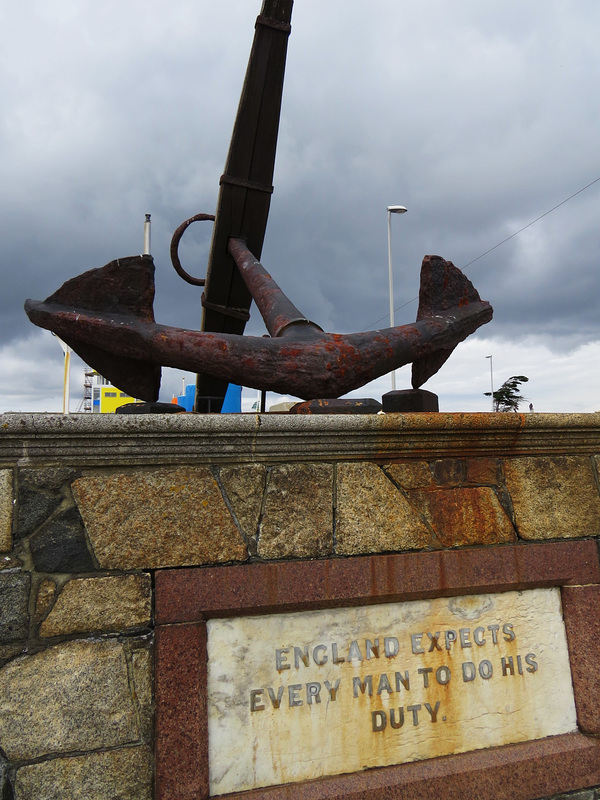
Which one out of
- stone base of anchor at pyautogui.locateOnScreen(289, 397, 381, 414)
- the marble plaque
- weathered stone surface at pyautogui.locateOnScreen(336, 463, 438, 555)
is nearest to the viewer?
the marble plaque

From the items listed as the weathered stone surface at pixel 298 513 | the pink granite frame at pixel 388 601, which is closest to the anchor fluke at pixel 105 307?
the weathered stone surface at pixel 298 513

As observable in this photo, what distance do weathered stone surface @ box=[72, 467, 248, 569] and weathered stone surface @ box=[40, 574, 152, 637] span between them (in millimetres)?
57

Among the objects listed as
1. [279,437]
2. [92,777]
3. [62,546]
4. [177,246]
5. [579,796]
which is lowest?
[579,796]

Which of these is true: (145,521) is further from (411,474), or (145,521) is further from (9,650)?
(411,474)

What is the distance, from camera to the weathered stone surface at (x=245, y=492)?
5.77 ft

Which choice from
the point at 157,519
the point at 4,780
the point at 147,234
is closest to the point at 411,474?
the point at 157,519

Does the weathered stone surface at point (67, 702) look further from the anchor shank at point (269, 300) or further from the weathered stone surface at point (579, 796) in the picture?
the weathered stone surface at point (579, 796)

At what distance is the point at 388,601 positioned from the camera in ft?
6.17

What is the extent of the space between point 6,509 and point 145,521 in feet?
1.32

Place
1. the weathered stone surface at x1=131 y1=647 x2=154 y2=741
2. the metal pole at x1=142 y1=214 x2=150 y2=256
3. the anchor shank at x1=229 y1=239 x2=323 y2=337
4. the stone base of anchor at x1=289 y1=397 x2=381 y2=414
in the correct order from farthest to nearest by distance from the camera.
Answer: the metal pole at x1=142 y1=214 x2=150 y2=256
the anchor shank at x1=229 y1=239 x2=323 y2=337
the stone base of anchor at x1=289 y1=397 x2=381 y2=414
the weathered stone surface at x1=131 y1=647 x2=154 y2=741

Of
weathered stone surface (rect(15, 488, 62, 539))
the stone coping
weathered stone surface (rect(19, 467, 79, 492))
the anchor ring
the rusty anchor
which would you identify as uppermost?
the anchor ring

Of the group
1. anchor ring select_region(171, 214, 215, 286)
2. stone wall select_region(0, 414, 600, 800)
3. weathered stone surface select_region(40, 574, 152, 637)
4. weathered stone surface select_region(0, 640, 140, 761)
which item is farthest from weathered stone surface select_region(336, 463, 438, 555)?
anchor ring select_region(171, 214, 215, 286)

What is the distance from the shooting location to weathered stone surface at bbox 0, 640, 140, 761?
1.51 metres

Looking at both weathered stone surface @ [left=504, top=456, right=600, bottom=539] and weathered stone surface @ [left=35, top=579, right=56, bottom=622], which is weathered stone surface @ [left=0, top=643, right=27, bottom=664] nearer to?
weathered stone surface @ [left=35, top=579, right=56, bottom=622]
